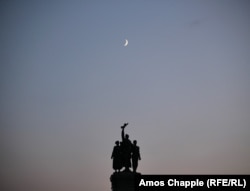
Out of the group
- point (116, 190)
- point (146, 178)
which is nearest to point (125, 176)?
point (116, 190)

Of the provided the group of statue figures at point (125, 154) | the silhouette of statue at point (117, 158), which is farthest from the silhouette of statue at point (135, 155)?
the silhouette of statue at point (117, 158)

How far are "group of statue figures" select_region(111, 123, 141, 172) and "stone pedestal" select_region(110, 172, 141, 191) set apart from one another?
2.07ft

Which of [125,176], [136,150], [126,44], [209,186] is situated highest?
[126,44]

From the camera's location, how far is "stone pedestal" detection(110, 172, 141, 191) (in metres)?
21.0

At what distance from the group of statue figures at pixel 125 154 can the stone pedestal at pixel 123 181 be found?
0.63m

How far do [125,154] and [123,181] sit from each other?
189 centimetres

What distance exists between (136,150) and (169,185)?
32.0ft

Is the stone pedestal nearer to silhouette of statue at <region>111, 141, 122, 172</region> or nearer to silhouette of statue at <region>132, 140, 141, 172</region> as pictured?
silhouette of statue at <region>111, 141, 122, 172</region>

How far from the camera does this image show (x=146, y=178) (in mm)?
13758

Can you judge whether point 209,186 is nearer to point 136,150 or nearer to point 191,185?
point 191,185

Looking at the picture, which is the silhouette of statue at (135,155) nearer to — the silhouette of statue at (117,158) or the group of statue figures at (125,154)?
the group of statue figures at (125,154)

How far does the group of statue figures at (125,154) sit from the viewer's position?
74.8 feet

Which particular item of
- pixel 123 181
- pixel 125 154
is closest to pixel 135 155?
pixel 125 154

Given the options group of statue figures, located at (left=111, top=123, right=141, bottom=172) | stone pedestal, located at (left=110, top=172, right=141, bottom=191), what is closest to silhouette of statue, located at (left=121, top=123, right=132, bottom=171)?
group of statue figures, located at (left=111, top=123, right=141, bottom=172)
